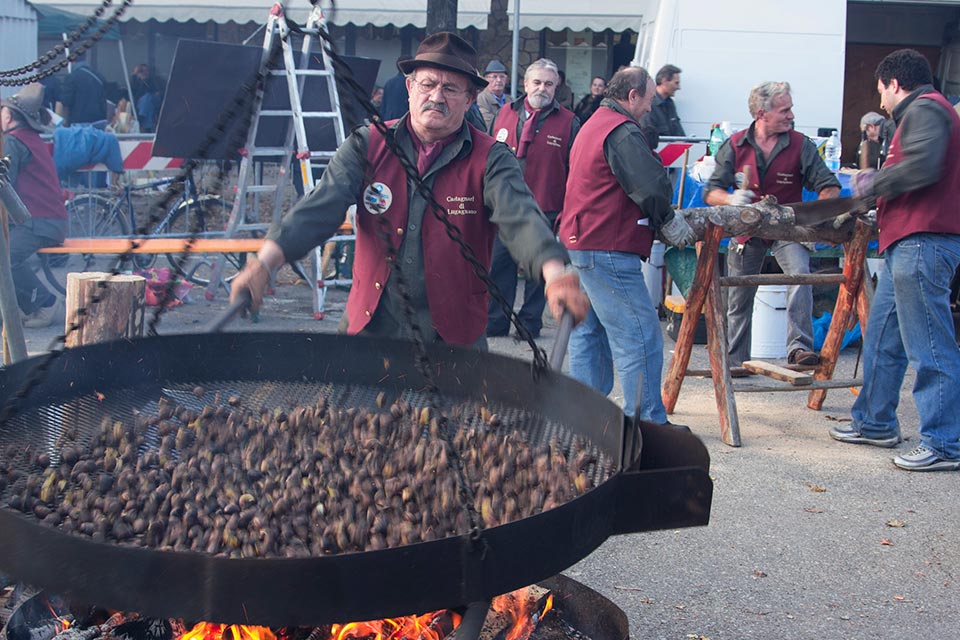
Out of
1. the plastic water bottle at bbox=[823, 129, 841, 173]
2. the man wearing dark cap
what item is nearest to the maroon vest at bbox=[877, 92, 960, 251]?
the plastic water bottle at bbox=[823, 129, 841, 173]

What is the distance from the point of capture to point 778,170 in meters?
6.55

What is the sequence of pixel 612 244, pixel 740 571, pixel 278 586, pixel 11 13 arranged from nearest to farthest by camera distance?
pixel 278 586
pixel 740 571
pixel 612 244
pixel 11 13

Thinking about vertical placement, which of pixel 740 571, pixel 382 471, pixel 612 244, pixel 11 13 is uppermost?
pixel 11 13

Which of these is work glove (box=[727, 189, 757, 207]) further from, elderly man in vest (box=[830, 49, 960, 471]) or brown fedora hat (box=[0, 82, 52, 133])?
brown fedora hat (box=[0, 82, 52, 133])

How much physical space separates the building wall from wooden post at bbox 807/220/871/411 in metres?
12.6

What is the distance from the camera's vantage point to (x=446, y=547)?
1.76 meters

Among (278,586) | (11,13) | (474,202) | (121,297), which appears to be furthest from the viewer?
(11,13)

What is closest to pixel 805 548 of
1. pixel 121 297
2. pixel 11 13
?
pixel 121 297

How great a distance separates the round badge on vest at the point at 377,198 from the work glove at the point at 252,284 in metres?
0.60

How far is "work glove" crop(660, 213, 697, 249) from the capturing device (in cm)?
522

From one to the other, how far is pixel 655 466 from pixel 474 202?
1375 millimetres

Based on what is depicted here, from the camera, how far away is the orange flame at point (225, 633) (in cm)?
228

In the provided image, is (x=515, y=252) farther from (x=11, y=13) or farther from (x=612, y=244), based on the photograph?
(x=11, y=13)

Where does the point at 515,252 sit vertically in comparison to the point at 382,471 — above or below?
above
